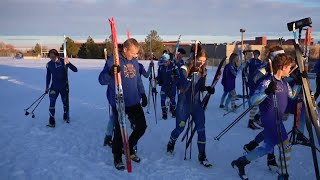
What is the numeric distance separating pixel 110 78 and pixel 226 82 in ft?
18.4

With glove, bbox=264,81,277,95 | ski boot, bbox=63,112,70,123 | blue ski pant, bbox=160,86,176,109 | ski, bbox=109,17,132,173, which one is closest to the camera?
glove, bbox=264,81,277,95

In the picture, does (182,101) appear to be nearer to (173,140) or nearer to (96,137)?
(173,140)

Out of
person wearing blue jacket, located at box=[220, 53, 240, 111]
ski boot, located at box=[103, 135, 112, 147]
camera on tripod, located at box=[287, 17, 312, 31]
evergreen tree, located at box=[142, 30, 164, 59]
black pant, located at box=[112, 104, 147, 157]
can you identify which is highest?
evergreen tree, located at box=[142, 30, 164, 59]

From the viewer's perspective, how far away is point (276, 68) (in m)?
4.67

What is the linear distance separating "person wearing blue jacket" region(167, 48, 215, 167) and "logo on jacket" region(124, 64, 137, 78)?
0.83m

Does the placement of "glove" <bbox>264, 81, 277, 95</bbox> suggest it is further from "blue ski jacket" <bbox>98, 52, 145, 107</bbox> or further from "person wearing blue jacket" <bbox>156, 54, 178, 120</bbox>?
"person wearing blue jacket" <bbox>156, 54, 178, 120</bbox>

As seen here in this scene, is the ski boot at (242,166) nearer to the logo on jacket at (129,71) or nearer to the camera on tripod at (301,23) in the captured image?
the camera on tripod at (301,23)

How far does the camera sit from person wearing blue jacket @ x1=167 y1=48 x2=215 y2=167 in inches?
225

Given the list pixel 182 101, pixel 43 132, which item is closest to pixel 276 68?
pixel 182 101

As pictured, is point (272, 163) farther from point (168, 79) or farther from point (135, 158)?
point (168, 79)

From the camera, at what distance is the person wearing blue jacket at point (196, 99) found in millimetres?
5727

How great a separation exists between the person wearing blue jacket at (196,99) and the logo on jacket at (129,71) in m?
0.83

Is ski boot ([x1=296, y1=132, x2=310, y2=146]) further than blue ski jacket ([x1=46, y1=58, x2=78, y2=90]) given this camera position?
No

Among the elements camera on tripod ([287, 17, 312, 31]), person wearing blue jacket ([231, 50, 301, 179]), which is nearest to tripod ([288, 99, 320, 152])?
person wearing blue jacket ([231, 50, 301, 179])
